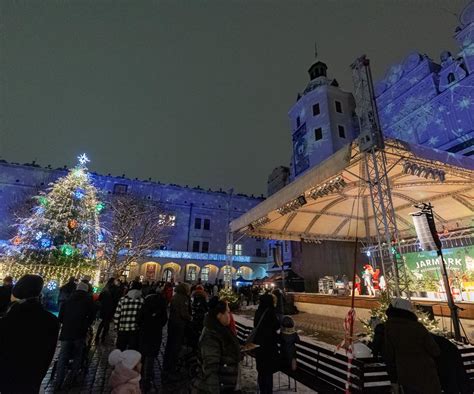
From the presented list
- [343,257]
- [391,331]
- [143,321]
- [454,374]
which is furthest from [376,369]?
[343,257]

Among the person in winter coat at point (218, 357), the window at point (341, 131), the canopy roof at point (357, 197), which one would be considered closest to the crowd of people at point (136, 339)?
the person in winter coat at point (218, 357)

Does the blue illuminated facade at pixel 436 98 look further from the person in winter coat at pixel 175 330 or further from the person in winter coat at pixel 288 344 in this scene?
the person in winter coat at pixel 175 330

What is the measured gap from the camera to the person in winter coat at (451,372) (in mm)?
3043

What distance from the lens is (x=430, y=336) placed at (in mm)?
2912

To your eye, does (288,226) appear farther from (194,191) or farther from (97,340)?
(194,191)

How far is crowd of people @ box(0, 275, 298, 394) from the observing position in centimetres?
246

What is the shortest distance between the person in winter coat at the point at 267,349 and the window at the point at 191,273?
3401cm

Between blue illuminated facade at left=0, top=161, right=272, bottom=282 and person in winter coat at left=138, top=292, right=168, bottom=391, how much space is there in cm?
2864

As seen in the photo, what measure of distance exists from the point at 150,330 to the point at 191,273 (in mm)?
32943

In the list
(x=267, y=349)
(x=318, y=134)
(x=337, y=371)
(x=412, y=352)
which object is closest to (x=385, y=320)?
(x=337, y=371)

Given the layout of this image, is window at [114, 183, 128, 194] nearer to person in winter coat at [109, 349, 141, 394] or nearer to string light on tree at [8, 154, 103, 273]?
string light on tree at [8, 154, 103, 273]

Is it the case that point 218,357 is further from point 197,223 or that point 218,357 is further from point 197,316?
point 197,223

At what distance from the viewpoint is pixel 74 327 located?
4875mm

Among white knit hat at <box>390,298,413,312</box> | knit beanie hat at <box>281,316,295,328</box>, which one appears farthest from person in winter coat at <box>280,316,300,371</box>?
white knit hat at <box>390,298,413,312</box>
